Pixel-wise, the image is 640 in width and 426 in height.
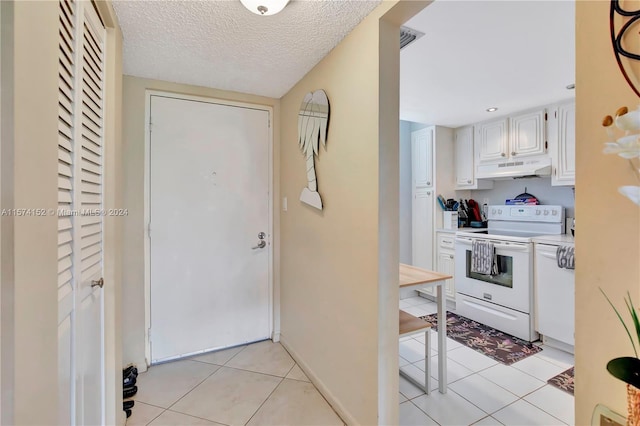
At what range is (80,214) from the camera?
1064 millimetres

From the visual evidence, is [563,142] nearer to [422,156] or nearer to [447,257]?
[422,156]

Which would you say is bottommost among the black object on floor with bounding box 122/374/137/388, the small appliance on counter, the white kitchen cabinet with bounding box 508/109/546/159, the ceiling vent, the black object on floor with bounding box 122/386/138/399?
the black object on floor with bounding box 122/386/138/399

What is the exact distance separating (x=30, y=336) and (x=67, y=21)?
944 mm

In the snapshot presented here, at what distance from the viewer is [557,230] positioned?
2.98 metres

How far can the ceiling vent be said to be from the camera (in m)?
1.68

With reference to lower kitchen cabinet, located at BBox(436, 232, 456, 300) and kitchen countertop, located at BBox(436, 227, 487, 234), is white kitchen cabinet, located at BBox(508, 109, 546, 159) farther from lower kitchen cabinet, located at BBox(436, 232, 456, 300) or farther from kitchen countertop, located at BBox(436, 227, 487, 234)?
lower kitchen cabinet, located at BBox(436, 232, 456, 300)

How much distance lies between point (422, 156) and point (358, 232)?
276cm

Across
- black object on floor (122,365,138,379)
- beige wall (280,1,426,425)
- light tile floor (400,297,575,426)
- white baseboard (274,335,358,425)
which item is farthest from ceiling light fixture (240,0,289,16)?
black object on floor (122,365,138,379)

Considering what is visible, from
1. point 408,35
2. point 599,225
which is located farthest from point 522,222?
point 599,225

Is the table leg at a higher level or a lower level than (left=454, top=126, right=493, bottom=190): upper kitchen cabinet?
lower

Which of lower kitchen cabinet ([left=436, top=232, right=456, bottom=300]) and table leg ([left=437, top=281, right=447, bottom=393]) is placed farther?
lower kitchen cabinet ([left=436, top=232, right=456, bottom=300])

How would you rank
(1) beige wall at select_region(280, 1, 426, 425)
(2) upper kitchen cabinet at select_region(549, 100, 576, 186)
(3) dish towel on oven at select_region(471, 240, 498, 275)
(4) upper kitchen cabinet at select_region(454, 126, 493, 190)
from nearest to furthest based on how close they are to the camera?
(1) beige wall at select_region(280, 1, 426, 425), (2) upper kitchen cabinet at select_region(549, 100, 576, 186), (3) dish towel on oven at select_region(471, 240, 498, 275), (4) upper kitchen cabinet at select_region(454, 126, 493, 190)

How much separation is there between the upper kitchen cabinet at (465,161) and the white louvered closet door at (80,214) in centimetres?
375

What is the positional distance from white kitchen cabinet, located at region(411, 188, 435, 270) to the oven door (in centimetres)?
47
